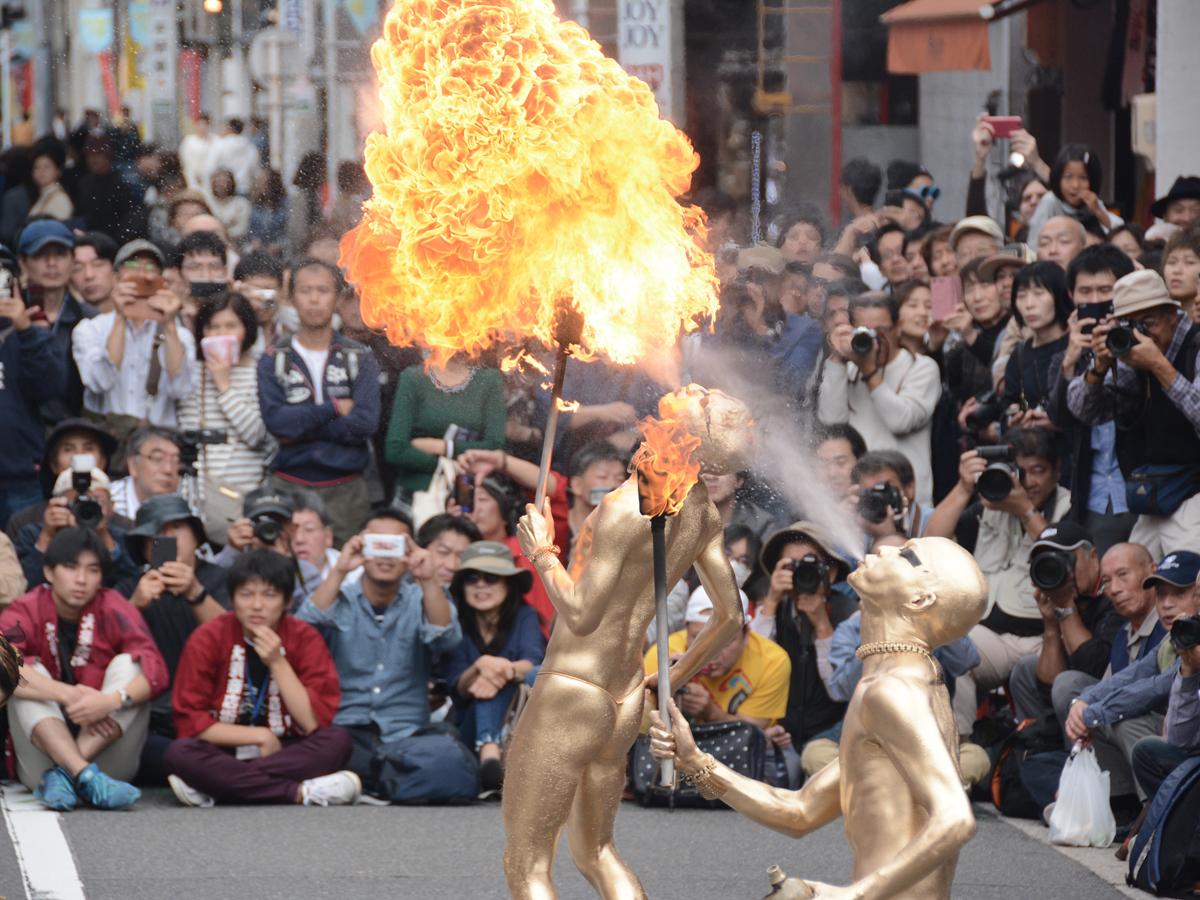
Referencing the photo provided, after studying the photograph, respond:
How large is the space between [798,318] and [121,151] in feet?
24.7

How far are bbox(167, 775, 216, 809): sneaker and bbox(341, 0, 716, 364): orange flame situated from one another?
317 cm

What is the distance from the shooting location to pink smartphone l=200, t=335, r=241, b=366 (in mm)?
10430

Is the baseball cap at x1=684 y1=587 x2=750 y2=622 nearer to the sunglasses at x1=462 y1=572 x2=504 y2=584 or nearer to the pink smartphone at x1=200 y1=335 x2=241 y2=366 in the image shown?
the sunglasses at x1=462 y1=572 x2=504 y2=584

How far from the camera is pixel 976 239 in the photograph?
11398 millimetres

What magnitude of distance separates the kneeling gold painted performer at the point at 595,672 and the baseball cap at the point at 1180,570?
2.67 metres

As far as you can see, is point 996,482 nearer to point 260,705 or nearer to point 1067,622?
point 1067,622

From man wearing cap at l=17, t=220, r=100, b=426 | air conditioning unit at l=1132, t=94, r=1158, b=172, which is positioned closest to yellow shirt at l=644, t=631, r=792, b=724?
man wearing cap at l=17, t=220, r=100, b=426

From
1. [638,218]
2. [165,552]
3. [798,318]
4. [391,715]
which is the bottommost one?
[391,715]

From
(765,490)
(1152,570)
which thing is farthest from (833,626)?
(1152,570)

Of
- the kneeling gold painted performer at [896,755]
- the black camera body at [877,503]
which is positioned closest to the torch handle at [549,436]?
the kneeling gold painted performer at [896,755]

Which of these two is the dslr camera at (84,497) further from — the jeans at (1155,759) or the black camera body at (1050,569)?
the jeans at (1155,759)

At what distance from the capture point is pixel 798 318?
33.7ft

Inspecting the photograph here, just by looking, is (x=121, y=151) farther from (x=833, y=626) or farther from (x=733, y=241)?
(x=833, y=626)

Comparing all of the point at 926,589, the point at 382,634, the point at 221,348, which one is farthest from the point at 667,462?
the point at 221,348
